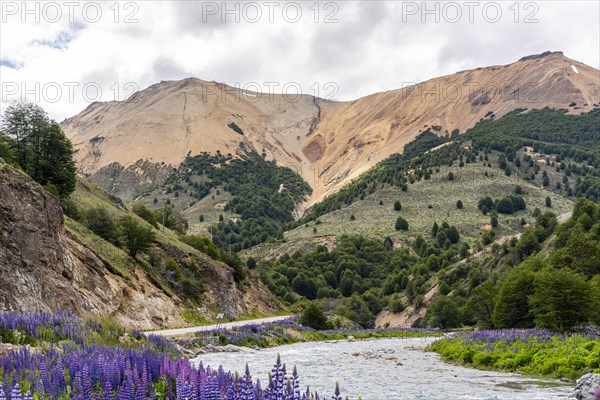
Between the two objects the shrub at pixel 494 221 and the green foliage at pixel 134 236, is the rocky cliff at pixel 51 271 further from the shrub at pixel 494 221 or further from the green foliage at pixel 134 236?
the shrub at pixel 494 221

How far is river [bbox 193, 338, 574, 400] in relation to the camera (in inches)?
819

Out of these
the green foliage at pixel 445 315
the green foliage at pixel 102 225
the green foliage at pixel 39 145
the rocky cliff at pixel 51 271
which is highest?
the green foliage at pixel 39 145

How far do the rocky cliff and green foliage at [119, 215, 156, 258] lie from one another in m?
5.91

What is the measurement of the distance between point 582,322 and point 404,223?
499ft

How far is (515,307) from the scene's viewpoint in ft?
188

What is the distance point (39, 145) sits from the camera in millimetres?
59625

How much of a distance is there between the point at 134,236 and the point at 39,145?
51.1 feet

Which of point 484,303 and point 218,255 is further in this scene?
point 218,255

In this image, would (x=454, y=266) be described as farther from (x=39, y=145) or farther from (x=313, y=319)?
(x=39, y=145)

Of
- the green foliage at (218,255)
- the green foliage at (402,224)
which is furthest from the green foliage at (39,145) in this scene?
the green foliage at (402,224)

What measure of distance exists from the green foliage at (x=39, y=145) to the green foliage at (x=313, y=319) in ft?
120

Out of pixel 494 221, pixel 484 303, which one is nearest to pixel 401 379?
pixel 484 303

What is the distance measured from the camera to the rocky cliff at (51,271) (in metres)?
34.8

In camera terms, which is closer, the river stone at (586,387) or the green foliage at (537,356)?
the river stone at (586,387)
